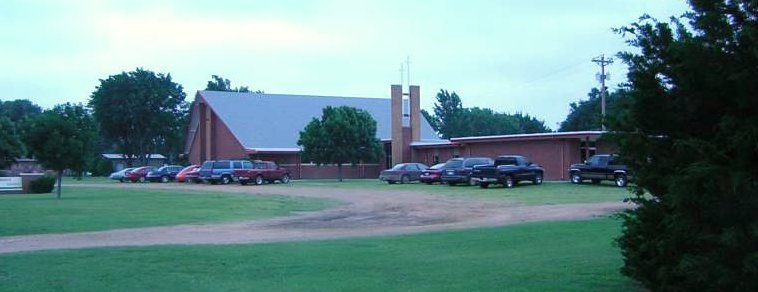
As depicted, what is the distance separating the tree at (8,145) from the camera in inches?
2141

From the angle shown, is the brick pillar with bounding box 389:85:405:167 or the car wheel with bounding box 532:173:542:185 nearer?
the car wheel with bounding box 532:173:542:185

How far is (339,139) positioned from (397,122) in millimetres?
6112

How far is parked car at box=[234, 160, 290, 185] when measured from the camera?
5322 centimetres

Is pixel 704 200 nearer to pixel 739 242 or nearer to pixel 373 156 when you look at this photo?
pixel 739 242

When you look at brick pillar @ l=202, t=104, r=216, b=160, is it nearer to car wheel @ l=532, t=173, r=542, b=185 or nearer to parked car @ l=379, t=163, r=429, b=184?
parked car @ l=379, t=163, r=429, b=184

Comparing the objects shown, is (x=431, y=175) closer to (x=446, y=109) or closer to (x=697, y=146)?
(x=697, y=146)

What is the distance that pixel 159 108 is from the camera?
289 feet

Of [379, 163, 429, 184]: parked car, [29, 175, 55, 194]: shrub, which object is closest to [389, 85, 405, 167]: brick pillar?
[379, 163, 429, 184]: parked car

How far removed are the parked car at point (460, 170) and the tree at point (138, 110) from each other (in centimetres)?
5045

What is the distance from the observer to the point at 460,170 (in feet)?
143

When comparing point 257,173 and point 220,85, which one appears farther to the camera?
point 220,85

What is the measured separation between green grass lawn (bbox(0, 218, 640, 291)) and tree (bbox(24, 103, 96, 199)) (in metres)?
21.7

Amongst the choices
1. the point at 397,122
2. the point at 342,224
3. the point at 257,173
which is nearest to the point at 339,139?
the point at 397,122

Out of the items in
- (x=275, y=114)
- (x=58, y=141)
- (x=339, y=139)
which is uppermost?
(x=275, y=114)
